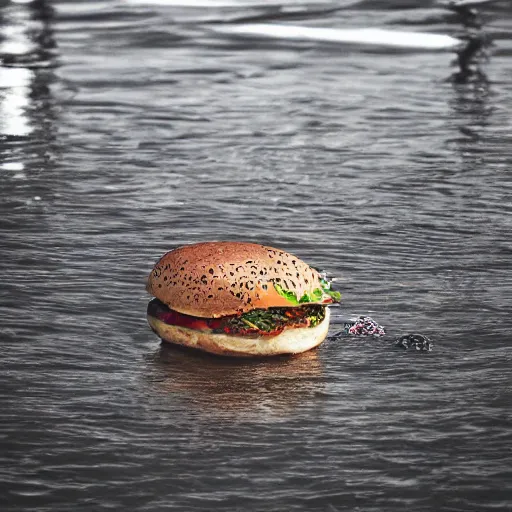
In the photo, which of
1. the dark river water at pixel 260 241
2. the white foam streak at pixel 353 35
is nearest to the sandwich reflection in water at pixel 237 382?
the dark river water at pixel 260 241

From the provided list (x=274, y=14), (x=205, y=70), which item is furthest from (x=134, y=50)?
(x=274, y=14)

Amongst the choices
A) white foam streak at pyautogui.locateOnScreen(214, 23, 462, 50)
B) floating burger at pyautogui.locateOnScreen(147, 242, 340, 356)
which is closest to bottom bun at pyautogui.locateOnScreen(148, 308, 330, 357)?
floating burger at pyautogui.locateOnScreen(147, 242, 340, 356)

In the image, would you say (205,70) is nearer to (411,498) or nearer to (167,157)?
(167,157)

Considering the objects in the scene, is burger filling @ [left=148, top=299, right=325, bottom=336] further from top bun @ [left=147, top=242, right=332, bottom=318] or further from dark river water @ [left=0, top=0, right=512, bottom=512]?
dark river water @ [left=0, top=0, right=512, bottom=512]

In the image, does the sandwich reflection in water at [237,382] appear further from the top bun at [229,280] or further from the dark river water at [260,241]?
the top bun at [229,280]

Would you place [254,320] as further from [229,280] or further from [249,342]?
[229,280]

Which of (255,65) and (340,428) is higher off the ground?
(340,428)
